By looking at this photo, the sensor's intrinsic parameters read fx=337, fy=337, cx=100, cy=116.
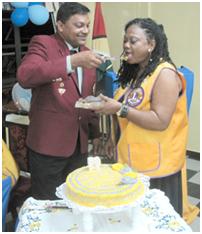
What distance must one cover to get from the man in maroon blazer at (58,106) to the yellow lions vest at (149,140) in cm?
25

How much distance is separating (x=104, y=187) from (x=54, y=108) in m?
0.77

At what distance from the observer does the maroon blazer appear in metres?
1.64

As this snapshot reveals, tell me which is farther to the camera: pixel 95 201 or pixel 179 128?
pixel 179 128

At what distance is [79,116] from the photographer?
5.72 ft

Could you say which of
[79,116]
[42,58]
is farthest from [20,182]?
[42,58]

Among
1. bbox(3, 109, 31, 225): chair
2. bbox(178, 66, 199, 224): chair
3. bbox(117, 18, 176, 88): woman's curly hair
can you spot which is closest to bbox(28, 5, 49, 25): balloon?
bbox(3, 109, 31, 225): chair

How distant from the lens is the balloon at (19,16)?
2980mm

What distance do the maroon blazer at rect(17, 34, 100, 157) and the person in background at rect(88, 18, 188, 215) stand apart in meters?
0.21

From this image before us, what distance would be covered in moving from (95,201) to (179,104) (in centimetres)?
78

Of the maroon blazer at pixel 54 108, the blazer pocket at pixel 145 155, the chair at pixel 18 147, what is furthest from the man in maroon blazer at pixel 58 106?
the chair at pixel 18 147

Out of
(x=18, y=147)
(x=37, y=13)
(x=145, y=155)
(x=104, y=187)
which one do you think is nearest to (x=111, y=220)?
(x=104, y=187)

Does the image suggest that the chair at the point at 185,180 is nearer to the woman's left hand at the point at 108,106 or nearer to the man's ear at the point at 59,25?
the woman's left hand at the point at 108,106

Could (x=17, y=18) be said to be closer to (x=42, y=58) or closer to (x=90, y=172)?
(x=42, y=58)

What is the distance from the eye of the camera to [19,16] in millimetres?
2979
